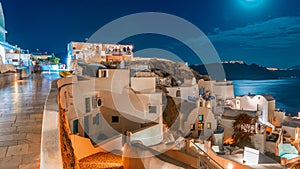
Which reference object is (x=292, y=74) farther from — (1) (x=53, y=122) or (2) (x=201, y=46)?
(1) (x=53, y=122)

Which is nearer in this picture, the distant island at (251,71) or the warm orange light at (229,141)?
the warm orange light at (229,141)

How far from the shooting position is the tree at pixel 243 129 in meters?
17.5

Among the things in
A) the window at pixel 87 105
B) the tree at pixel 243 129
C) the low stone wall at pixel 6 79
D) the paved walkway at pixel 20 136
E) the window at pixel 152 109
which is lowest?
the tree at pixel 243 129

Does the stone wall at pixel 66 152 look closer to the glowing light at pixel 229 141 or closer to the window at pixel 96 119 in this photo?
the window at pixel 96 119

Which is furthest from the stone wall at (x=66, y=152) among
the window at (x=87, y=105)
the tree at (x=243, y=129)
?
the tree at (x=243, y=129)

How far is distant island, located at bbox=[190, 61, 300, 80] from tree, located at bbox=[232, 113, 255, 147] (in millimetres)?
38084

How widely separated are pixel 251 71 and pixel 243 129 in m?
77.8

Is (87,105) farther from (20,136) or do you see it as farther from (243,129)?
(243,129)

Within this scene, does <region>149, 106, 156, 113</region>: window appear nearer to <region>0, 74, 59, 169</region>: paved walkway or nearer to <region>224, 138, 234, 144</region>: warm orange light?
<region>0, 74, 59, 169</region>: paved walkway

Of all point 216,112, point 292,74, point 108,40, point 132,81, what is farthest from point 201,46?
point 292,74

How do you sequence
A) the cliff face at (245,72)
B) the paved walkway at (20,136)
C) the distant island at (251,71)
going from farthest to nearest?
the distant island at (251,71) → the cliff face at (245,72) → the paved walkway at (20,136)

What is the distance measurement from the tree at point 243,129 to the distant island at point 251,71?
38.1 metres

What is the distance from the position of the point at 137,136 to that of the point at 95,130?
2656 millimetres

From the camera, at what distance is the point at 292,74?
111 meters
